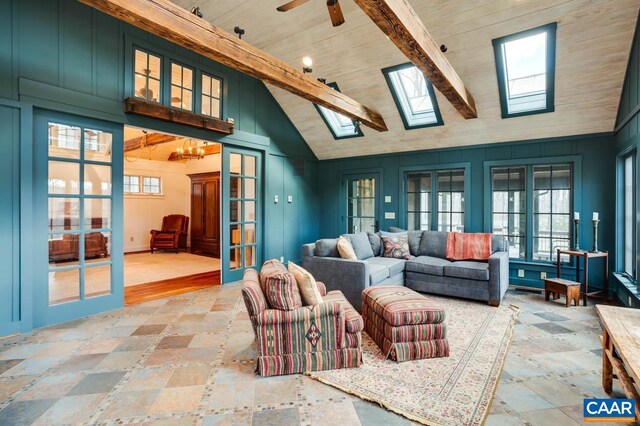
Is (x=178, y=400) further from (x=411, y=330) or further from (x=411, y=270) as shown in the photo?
(x=411, y=270)

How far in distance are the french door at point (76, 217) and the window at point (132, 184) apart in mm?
5227

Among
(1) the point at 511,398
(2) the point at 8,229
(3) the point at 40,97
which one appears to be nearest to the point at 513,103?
Result: (1) the point at 511,398

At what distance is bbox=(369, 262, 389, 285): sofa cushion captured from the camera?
4.01m

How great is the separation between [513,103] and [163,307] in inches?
223

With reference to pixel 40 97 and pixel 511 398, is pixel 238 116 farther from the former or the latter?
pixel 511 398

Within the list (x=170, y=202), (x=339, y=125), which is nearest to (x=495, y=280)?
(x=339, y=125)

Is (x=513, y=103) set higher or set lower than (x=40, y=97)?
higher

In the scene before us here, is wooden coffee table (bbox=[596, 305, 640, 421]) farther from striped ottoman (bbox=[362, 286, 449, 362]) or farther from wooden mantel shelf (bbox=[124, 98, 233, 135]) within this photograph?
wooden mantel shelf (bbox=[124, 98, 233, 135])

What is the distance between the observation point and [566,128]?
4.54 m

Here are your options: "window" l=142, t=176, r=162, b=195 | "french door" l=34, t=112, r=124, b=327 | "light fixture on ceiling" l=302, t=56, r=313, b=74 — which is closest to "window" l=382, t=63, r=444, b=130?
"light fixture on ceiling" l=302, t=56, r=313, b=74

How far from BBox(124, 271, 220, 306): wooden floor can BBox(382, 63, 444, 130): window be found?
4295 mm

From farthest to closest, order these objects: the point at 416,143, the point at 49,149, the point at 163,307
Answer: the point at 416,143
the point at 163,307
the point at 49,149

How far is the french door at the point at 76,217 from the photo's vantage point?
3.32 meters

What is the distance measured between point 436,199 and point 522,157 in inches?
59.0
